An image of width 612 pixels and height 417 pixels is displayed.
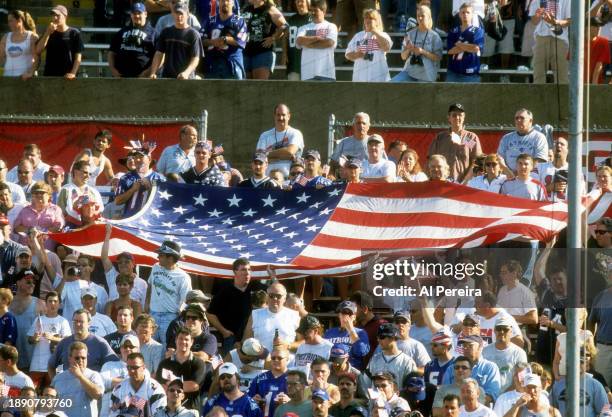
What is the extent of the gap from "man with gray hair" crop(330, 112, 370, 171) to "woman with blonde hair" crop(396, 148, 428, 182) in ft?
2.09

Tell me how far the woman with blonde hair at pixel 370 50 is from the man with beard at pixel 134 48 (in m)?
2.43

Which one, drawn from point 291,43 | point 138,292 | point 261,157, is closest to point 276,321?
point 138,292

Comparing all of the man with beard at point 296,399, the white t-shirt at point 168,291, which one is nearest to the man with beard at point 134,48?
the white t-shirt at point 168,291

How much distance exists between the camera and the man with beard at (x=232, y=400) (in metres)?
14.7

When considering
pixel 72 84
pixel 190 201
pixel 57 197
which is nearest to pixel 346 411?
pixel 190 201

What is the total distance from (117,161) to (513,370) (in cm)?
661

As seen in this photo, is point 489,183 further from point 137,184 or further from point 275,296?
point 137,184

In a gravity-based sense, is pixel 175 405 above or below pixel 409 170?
below

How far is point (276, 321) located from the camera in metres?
16.0

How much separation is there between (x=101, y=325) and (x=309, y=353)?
2.08 m

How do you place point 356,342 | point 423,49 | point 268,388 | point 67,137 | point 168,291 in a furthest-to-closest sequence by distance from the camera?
point 423,49, point 67,137, point 168,291, point 356,342, point 268,388

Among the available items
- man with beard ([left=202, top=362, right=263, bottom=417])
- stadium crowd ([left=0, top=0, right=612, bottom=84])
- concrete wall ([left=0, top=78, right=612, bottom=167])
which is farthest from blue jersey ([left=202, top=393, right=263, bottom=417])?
stadium crowd ([left=0, top=0, right=612, bottom=84])

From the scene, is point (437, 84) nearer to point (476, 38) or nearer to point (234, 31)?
point (476, 38)

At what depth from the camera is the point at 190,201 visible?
17719 mm
